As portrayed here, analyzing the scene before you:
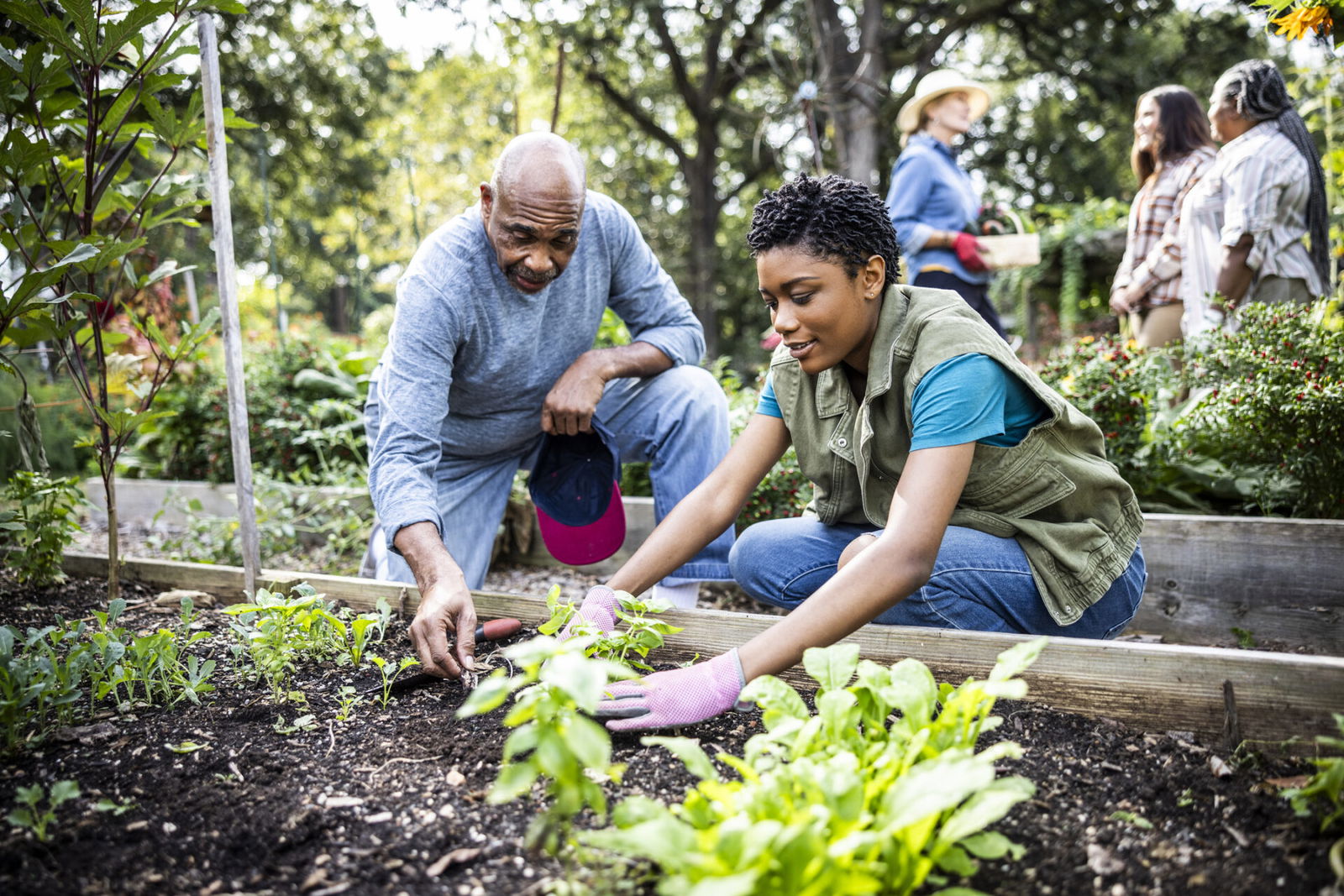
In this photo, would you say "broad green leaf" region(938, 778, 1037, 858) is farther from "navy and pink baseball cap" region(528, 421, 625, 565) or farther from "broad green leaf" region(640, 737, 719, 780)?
"navy and pink baseball cap" region(528, 421, 625, 565)

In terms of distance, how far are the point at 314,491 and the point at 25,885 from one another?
10.3ft

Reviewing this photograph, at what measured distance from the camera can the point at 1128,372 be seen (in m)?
3.29

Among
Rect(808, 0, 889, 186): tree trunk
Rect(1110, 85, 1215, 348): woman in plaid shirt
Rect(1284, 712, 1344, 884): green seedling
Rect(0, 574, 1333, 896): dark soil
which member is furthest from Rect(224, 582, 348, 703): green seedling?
Rect(808, 0, 889, 186): tree trunk

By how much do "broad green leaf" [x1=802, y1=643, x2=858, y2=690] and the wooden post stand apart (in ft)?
5.77

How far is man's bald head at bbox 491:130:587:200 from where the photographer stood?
2.35 meters

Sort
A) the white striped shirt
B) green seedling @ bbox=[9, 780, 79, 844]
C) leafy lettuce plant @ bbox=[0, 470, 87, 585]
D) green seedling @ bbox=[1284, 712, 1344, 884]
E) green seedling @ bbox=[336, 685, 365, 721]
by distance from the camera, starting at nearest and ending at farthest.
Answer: green seedling @ bbox=[1284, 712, 1344, 884] → green seedling @ bbox=[9, 780, 79, 844] → green seedling @ bbox=[336, 685, 365, 721] → leafy lettuce plant @ bbox=[0, 470, 87, 585] → the white striped shirt

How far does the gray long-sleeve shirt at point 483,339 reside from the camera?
2334mm

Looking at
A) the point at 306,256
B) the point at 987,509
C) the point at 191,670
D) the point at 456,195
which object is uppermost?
the point at 456,195

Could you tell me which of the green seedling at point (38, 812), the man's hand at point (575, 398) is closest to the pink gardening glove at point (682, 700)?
the green seedling at point (38, 812)

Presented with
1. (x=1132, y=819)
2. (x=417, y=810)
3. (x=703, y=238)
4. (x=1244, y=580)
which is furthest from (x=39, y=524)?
(x=703, y=238)

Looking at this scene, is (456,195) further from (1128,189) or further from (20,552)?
(20,552)

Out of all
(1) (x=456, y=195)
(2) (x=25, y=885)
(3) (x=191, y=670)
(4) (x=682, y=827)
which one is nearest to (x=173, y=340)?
(3) (x=191, y=670)

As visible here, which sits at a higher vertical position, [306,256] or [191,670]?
[306,256]

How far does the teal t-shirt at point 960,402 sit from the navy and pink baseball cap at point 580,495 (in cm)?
122
